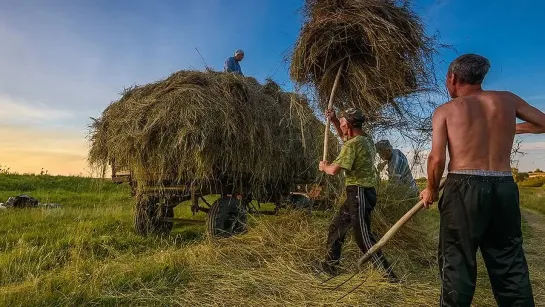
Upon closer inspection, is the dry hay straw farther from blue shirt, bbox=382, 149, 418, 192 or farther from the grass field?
blue shirt, bbox=382, 149, 418, 192

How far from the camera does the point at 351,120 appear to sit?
4.10 meters

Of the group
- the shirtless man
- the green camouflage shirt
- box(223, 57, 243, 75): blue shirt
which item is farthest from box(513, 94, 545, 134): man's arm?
box(223, 57, 243, 75): blue shirt

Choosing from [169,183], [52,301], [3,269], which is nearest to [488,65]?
[52,301]

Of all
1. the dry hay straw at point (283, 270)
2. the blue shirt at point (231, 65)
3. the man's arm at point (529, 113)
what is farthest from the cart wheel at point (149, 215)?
the man's arm at point (529, 113)

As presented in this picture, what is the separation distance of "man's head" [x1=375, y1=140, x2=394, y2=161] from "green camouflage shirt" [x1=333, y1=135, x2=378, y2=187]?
1585 millimetres

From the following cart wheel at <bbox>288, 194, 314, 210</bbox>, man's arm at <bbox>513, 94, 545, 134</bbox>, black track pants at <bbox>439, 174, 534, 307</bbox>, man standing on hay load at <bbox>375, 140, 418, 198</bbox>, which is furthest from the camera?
cart wheel at <bbox>288, 194, 314, 210</bbox>

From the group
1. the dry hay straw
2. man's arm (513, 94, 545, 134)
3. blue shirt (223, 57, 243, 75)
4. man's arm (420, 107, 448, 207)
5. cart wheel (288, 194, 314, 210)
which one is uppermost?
blue shirt (223, 57, 243, 75)

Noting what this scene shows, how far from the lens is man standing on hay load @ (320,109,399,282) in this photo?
3949mm

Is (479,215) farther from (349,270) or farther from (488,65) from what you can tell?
(349,270)

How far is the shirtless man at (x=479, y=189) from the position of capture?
9.09 ft

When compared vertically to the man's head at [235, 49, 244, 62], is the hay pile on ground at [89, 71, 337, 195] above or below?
below

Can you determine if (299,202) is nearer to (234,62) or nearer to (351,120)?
(234,62)

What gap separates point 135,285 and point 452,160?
2.90 metres

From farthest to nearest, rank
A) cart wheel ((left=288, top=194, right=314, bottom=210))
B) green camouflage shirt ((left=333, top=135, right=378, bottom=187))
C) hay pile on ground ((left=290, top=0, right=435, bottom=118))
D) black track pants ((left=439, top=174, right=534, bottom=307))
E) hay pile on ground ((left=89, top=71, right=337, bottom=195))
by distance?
cart wheel ((left=288, top=194, right=314, bottom=210)) → hay pile on ground ((left=89, top=71, right=337, bottom=195)) → hay pile on ground ((left=290, top=0, right=435, bottom=118)) → green camouflage shirt ((left=333, top=135, right=378, bottom=187)) → black track pants ((left=439, top=174, right=534, bottom=307))
